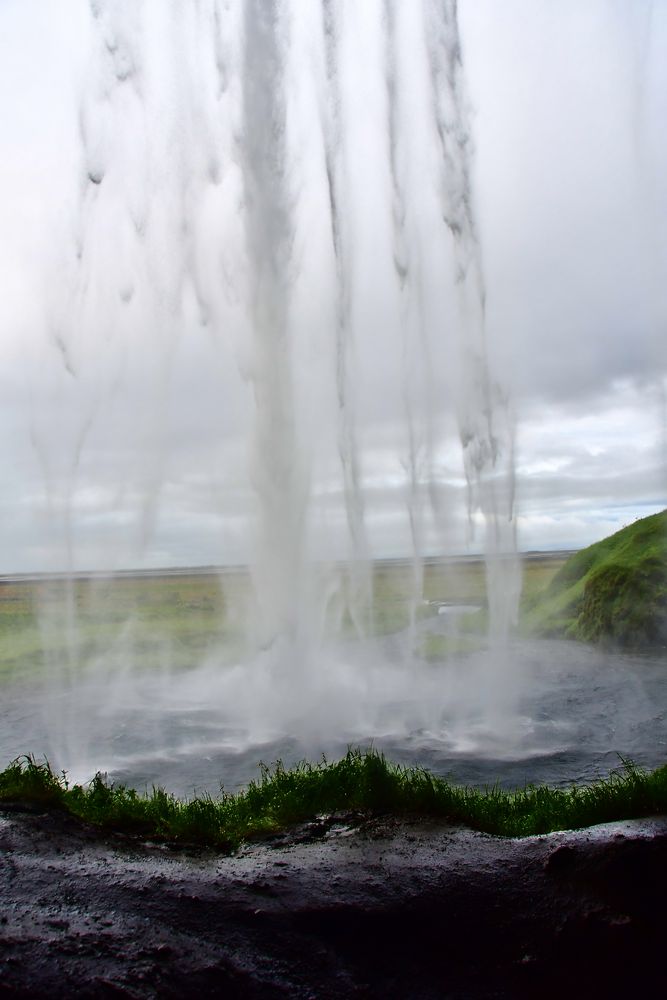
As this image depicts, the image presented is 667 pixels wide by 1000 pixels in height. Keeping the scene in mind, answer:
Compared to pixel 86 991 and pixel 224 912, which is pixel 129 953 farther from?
pixel 224 912

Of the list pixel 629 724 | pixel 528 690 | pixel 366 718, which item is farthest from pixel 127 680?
pixel 629 724

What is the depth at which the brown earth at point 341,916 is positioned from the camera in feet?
18.7

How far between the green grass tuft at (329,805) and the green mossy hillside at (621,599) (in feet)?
65.9

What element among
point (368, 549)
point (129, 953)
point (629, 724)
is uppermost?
point (368, 549)

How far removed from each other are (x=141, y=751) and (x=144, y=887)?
9380 mm

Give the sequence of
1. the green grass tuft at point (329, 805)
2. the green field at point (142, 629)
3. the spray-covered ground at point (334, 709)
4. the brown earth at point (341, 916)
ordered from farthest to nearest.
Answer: the green field at point (142, 629) < the spray-covered ground at point (334, 709) < the green grass tuft at point (329, 805) < the brown earth at point (341, 916)

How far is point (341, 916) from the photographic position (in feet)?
21.4

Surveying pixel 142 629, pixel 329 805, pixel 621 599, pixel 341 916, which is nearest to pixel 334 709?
pixel 329 805

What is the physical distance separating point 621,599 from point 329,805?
2397 centimetres

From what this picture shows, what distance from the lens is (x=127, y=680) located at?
25703 millimetres

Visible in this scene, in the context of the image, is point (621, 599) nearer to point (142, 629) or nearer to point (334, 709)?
point (334, 709)

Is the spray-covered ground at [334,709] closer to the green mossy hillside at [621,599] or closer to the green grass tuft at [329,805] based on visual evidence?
the green mossy hillside at [621,599]

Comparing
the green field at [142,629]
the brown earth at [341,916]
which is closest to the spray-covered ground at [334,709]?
the green field at [142,629]

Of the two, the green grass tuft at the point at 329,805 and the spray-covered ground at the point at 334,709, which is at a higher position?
the green grass tuft at the point at 329,805
